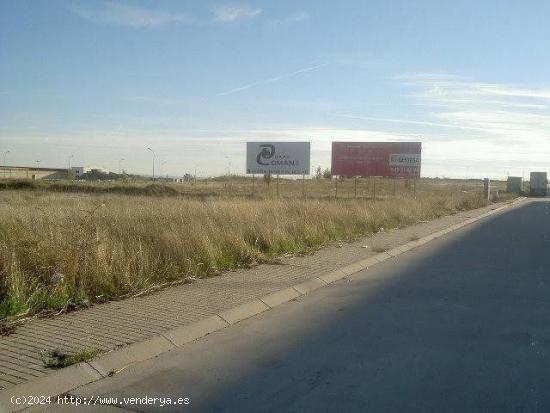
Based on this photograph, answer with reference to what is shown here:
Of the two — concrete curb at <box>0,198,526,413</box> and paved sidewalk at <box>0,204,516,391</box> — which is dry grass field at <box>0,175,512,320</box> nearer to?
paved sidewalk at <box>0,204,516,391</box>

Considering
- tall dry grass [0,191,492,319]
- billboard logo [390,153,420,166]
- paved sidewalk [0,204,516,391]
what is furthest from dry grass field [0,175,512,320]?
billboard logo [390,153,420,166]

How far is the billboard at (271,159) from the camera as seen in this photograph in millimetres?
46594

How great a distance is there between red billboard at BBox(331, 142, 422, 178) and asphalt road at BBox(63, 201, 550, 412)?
3851cm

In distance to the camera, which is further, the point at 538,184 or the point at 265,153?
the point at 538,184

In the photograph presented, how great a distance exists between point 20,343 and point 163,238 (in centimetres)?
476

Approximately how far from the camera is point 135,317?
7.41 m

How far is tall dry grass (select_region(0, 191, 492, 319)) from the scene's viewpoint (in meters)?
8.00

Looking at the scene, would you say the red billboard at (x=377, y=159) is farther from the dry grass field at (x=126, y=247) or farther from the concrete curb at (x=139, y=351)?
the concrete curb at (x=139, y=351)

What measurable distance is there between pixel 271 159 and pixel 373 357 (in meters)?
40.8

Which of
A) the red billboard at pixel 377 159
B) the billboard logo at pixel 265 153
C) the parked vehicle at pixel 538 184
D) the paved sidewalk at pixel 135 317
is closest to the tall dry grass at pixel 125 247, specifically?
the paved sidewalk at pixel 135 317

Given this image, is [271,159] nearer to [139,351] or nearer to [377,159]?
[377,159]

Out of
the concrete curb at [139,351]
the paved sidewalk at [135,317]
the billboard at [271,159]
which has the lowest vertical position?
the concrete curb at [139,351]

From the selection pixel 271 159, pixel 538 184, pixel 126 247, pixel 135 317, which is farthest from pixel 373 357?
pixel 538 184

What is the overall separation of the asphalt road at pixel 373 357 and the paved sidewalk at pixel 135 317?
18.7 inches
